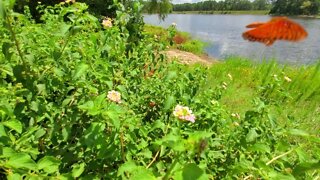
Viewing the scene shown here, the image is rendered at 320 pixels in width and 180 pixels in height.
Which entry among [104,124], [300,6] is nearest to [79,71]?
[104,124]

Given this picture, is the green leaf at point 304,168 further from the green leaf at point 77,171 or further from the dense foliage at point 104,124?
the green leaf at point 77,171

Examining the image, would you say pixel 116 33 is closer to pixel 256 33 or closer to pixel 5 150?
pixel 5 150

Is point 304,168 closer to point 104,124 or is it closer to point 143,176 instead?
point 143,176

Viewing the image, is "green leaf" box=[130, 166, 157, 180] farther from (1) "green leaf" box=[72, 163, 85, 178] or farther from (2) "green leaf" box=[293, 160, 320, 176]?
(2) "green leaf" box=[293, 160, 320, 176]

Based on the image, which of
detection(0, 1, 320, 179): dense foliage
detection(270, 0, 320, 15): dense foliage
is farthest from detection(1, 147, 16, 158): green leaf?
detection(270, 0, 320, 15): dense foliage

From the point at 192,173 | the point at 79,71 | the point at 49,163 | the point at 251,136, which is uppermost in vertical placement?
the point at 79,71

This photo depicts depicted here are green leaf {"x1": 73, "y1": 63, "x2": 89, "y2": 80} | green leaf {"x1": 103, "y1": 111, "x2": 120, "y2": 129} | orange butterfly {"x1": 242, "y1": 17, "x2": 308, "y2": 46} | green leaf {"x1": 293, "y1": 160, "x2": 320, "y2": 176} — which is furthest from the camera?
green leaf {"x1": 73, "y1": 63, "x2": 89, "y2": 80}

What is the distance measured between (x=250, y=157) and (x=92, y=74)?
101cm

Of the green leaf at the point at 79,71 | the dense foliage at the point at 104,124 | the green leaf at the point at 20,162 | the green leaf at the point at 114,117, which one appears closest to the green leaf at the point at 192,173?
the dense foliage at the point at 104,124

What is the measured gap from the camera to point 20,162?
1140 mm

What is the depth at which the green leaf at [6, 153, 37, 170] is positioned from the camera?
113cm

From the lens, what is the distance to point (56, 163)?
4.25ft

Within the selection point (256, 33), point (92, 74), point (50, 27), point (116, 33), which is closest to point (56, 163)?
point (92, 74)

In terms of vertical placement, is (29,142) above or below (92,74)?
below
